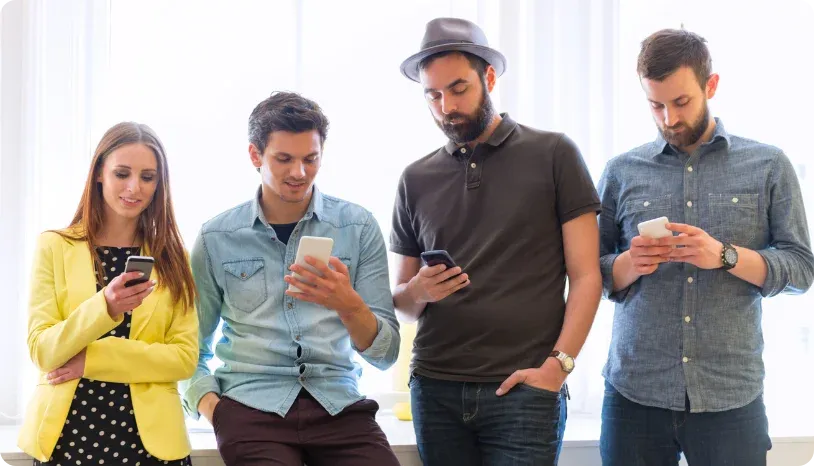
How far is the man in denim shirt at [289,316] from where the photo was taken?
6.86ft

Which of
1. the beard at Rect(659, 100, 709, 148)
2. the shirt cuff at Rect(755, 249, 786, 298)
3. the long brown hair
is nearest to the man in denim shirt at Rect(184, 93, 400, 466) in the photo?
the long brown hair

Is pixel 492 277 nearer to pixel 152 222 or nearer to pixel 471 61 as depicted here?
pixel 471 61

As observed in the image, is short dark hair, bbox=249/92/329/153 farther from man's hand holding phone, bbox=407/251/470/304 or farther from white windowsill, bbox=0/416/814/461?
white windowsill, bbox=0/416/814/461

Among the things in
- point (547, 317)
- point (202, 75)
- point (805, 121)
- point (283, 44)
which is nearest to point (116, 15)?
point (202, 75)

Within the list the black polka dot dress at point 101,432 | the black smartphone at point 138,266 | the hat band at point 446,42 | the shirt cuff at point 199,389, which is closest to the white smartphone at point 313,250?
the black smartphone at point 138,266

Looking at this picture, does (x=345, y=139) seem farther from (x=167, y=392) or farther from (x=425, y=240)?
(x=167, y=392)

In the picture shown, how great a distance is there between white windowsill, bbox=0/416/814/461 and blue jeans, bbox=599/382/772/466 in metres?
0.33

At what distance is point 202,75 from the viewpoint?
2.96 m

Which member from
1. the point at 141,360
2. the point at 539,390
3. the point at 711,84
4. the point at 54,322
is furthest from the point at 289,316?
the point at 711,84

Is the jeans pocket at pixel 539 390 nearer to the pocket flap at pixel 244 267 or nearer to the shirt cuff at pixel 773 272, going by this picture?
the shirt cuff at pixel 773 272

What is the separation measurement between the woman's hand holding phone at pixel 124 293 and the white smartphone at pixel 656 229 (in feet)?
4.18

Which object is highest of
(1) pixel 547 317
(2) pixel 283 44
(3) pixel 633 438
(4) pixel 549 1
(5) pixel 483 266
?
(4) pixel 549 1

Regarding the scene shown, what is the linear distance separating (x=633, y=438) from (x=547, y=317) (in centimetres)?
41

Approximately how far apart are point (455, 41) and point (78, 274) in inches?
48.5
